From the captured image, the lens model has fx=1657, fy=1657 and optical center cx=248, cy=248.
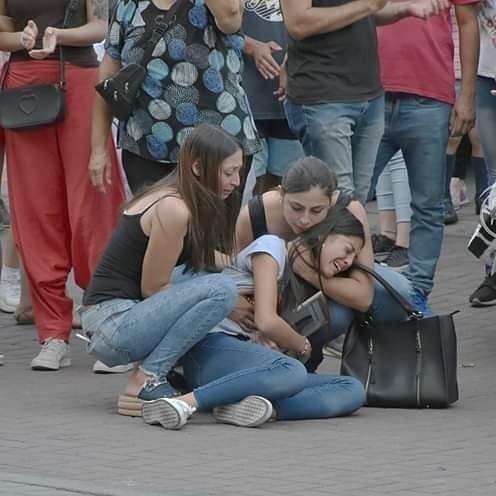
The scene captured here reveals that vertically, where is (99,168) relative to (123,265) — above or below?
above

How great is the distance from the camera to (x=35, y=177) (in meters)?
7.50

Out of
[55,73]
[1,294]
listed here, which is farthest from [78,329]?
[55,73]

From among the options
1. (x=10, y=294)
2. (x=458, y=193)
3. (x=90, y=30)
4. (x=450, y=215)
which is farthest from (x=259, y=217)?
(x=458, y=193)

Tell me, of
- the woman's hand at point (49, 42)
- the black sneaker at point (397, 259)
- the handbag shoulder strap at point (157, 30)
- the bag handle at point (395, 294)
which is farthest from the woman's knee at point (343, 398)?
the black sneaker at point (397, 259)

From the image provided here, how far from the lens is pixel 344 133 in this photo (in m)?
7.57

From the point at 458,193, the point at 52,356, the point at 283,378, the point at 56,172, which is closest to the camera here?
the point at 283,378

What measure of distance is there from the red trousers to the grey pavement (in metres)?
0.50

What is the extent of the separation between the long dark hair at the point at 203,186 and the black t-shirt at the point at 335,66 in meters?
1.27

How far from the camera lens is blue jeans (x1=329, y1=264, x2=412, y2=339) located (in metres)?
6.65

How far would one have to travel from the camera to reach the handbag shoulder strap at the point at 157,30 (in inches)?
274

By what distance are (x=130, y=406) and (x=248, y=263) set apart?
73 cm

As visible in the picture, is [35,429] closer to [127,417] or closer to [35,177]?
[127,417]

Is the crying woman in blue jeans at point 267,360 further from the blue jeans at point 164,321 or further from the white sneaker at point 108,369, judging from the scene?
the white sneaker at point 108,369

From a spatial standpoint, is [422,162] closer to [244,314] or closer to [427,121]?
[427,121]
